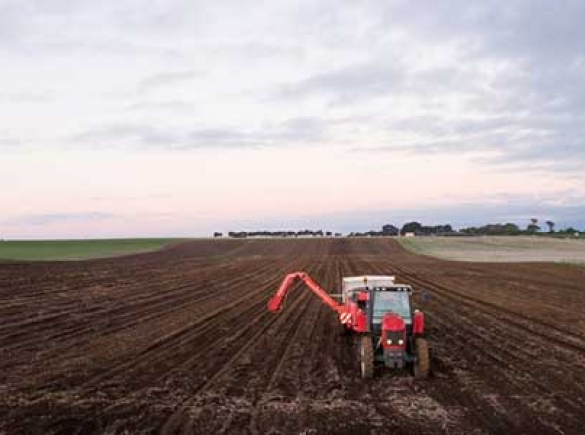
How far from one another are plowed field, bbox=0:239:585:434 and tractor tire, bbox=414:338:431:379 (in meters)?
0.23

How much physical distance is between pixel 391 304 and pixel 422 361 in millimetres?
1559

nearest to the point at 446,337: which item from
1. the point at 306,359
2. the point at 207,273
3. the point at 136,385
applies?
the point at 306,359

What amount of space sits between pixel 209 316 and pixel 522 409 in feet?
46.4

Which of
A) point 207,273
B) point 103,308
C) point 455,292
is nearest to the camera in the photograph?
point 103,308

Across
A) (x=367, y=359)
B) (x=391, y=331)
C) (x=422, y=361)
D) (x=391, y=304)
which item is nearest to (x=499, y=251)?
(x=391, y=304)

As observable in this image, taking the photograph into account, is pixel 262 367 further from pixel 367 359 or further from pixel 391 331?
pixel 391 331

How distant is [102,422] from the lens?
10.7 m

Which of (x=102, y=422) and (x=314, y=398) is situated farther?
(x=314, y=398)

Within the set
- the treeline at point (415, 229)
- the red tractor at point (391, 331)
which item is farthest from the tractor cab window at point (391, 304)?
the treeline at point (415, 229)

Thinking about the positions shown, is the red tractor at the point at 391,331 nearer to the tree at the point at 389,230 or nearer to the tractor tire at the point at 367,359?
the tractor tire at the point at 367,359

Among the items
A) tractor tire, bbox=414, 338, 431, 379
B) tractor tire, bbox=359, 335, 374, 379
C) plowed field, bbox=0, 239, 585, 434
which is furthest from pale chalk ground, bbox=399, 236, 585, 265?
tractor tire, bbox=359, 335, 374, 379

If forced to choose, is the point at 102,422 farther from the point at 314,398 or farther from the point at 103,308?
the point at 103,308

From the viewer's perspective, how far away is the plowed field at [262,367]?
10789 mm

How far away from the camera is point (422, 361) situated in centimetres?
1327
